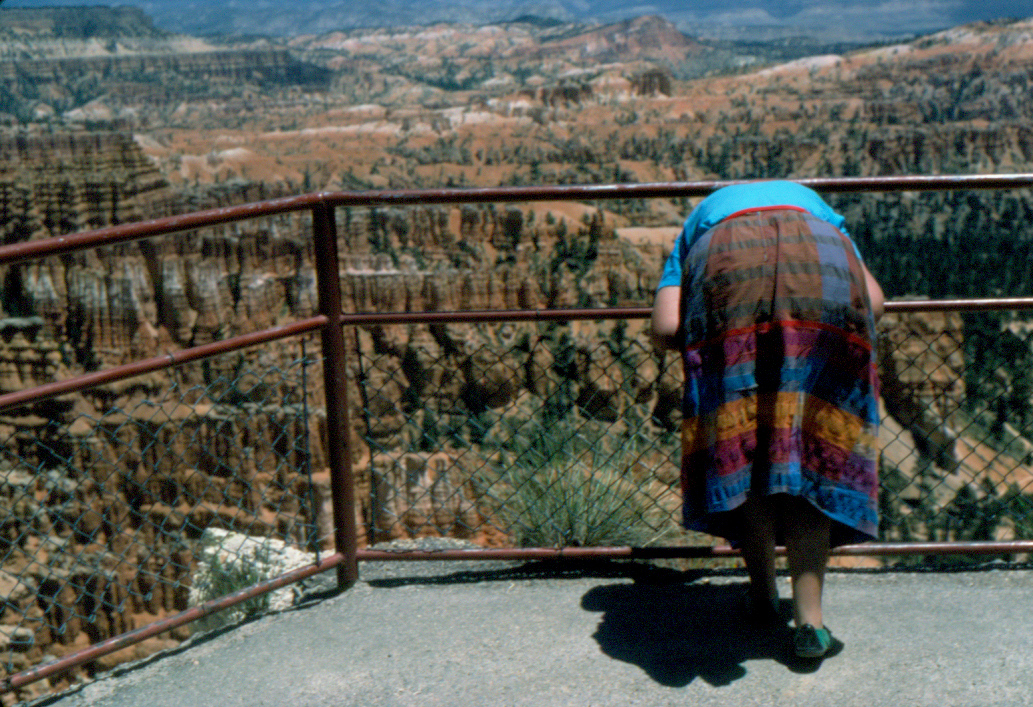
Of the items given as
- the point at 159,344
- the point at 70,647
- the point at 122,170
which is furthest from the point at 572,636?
the point at 122,170

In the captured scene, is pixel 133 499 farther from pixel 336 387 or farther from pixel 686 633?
pixel 686 633

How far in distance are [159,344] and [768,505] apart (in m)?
25.0

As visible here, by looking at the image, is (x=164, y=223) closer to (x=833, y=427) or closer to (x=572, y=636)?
(x=572, y=636)

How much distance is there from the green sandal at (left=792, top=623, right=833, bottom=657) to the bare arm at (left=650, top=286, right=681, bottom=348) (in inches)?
26.7

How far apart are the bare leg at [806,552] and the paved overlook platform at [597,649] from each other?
172 mm

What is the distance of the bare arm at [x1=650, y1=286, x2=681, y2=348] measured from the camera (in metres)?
2.26

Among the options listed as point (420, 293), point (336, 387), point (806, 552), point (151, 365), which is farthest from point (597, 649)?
point (420, 293)

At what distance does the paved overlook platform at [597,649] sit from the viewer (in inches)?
91.2

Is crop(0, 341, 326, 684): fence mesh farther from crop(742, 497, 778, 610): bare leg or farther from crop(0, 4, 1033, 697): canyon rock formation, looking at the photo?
crop(742, 497, 778, 610): bare leg

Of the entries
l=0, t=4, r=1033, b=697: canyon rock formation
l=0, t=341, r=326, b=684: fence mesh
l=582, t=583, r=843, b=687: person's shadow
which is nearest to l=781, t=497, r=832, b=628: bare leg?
l=582, t=583, r=843, b=687: person's shadow

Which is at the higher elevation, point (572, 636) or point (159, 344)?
point (572, 636)

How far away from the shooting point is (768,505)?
2.30 m

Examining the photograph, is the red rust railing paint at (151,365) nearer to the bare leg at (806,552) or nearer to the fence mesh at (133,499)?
the bare leg at (806,552)

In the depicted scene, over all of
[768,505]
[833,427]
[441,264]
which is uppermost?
[833,427]
